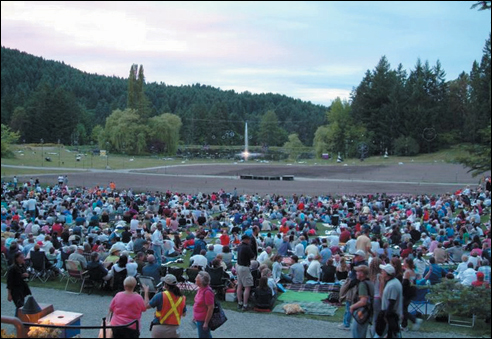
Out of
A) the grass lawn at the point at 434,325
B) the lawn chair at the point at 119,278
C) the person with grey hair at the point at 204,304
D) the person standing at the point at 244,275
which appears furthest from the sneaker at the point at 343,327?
the lawn chair at the point at 119,278

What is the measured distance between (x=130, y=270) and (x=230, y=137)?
116047 mm

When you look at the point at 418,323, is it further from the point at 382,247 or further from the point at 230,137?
the point at 230,137

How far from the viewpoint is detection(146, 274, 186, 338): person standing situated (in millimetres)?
6422

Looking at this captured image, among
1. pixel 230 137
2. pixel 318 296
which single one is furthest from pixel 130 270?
pixel 230 137

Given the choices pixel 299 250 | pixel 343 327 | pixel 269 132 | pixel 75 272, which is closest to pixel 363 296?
pixel 343 327

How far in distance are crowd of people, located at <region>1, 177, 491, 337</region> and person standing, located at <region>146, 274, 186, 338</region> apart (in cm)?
1

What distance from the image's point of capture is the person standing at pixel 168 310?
6422 millimetres

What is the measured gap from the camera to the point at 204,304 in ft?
22.9

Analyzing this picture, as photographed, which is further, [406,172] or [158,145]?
[158,145]

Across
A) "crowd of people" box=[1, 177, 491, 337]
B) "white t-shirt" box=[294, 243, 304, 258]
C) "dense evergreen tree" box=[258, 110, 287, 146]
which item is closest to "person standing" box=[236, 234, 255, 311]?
"crowd of people" box=[1, 177, 491, 337]

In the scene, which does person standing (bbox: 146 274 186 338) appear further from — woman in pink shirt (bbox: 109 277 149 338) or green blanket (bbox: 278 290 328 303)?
green blanket (bbox: 278 290 328 303)

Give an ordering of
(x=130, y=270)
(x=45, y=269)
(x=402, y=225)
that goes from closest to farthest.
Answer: (x=130, y=270) < (x=45, y=269) < (x=402, y=225)

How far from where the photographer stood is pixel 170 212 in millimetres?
23797

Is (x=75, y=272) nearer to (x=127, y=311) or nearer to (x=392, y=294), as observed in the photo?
(x=127, y=311)
